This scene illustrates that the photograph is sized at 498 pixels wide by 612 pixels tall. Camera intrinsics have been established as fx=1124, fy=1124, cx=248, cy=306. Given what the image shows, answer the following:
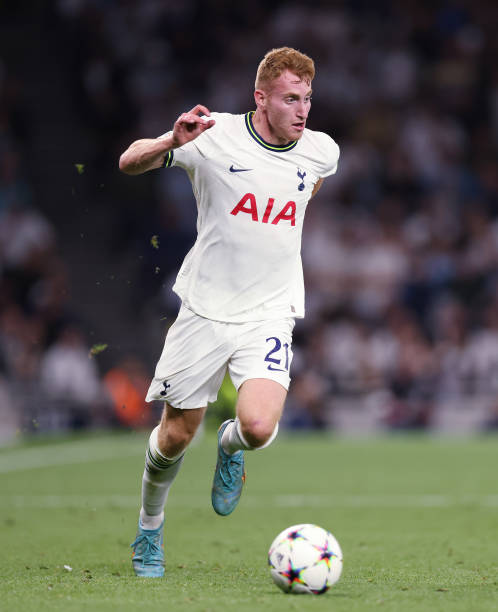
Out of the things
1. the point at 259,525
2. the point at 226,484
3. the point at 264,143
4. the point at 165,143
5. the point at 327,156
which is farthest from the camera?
the point at 259,525

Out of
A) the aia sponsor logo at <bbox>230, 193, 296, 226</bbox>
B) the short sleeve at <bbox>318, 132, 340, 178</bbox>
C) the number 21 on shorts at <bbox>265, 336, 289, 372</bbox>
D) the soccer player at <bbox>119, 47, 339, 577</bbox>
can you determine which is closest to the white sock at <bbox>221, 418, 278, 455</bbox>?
the soccer player at <bbox>119, 47, 339, 577</bbox>

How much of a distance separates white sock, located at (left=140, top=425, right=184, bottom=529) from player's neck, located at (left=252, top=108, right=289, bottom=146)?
171 cm

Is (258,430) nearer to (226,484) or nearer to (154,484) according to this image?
(226,484)

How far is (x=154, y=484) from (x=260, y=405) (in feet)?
2.92

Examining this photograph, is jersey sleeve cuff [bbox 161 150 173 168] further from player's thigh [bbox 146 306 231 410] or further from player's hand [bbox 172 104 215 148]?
player's thigh [bbox 146 306 231 410]

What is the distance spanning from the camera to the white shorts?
19.8 feet

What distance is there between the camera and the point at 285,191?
240 inches

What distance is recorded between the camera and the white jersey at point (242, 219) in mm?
6047

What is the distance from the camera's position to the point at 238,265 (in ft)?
20.0

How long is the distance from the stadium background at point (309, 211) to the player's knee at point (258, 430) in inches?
387

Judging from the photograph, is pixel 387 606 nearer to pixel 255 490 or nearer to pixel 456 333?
pixel 255 490

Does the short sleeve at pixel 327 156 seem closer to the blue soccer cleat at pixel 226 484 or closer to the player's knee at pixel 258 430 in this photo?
the player's knee at pixel 258 430

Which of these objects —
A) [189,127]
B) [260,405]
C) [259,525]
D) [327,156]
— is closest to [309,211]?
[259,525]

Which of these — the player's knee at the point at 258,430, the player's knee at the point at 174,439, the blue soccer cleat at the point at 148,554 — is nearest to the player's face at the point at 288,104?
the player's knee at the point at 258,430
